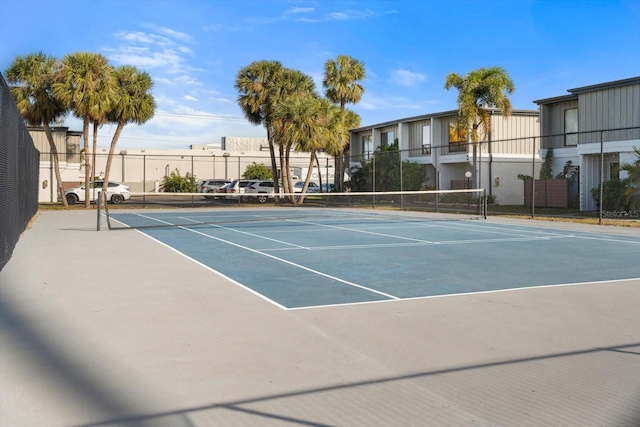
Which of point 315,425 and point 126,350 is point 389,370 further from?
point 126,350

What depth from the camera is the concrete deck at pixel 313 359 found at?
463cm

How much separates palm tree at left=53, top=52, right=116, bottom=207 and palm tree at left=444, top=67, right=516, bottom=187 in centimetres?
2043

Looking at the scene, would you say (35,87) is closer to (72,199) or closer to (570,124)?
(72,199)

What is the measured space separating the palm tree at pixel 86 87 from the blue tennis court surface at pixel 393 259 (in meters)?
17.6

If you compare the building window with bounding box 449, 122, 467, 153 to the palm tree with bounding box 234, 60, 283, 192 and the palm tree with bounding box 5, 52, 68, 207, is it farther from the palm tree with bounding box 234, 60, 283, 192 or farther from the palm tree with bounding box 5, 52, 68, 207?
the palm tree with bounding box 5, 52, 68, 207

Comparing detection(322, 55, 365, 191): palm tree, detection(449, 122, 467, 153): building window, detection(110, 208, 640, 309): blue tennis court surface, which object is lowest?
detection(110, 208, 640, 309): blue tennis court surface

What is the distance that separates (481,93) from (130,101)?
2101 cm

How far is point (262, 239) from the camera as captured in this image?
1800 centimetres

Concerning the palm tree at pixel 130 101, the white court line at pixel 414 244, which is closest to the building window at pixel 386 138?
the palm tree at pixel 130 101

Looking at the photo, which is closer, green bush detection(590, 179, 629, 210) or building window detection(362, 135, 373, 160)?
green bush detection(590, 179, 629, 210)

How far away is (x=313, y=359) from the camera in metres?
5.94

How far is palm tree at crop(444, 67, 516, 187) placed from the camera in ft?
123

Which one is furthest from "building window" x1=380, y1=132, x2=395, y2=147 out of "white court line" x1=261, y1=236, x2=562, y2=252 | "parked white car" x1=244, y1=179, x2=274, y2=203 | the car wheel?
"white court line" x1=261, y1=236, x2=562, y2=252

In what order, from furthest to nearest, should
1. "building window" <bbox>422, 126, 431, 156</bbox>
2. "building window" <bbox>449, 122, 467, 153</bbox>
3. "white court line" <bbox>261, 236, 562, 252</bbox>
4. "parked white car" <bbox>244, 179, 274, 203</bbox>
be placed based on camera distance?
"parked white car" <bbox>244, 179, 274, 203</bbox> → "building window" <bbox>422, 126, 431, 156</bbox> → "building window" <bbox>449, 122, 467, 153</bbox> → "white court line" <bbox>261, 236, 562, 252</bbox>
